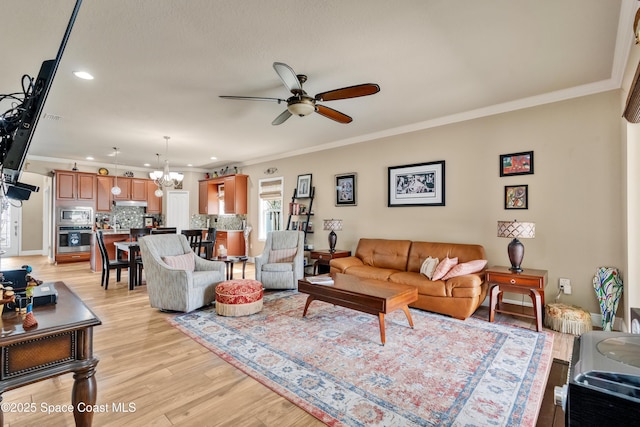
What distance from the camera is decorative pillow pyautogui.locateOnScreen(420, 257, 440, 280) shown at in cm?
389

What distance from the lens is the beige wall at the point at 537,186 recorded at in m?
3.30

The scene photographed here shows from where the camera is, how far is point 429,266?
397 centimetres

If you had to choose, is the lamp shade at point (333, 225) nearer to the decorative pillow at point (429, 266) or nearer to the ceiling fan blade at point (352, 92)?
the decorative pillow at point (429, 266)

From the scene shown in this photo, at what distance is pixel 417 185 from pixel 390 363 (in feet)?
9.79

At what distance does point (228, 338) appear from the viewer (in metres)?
3.00

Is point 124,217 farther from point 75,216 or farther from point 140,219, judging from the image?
point 75,216

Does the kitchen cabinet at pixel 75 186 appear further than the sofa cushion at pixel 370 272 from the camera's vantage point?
Yes

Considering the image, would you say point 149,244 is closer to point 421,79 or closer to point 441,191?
point 421,79

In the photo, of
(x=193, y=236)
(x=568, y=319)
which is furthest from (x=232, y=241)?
(x=568, y=319)

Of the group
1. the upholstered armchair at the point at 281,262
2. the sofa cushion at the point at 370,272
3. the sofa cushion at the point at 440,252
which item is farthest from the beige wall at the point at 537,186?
the upholstered armchair at the point at 281,262

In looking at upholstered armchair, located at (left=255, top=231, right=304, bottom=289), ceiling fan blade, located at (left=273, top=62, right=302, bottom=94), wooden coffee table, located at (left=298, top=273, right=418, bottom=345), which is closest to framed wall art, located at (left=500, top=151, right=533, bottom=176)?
wooden coffee table, located at (left=298, top=273, right=418, bottom=345)

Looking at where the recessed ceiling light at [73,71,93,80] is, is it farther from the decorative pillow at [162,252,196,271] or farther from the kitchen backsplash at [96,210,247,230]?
the kitchen backsplash at [96,210,247,230]

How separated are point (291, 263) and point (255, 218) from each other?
3.05m

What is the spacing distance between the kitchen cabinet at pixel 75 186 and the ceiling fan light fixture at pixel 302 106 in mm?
7403
